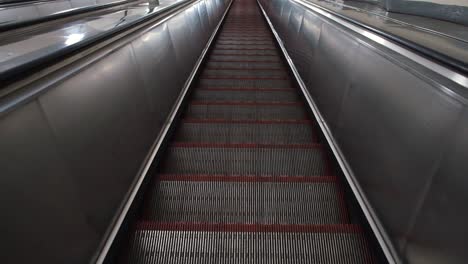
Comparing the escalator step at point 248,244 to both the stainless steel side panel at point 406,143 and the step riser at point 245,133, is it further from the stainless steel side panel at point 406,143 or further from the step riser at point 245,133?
the step riser at point 245,133

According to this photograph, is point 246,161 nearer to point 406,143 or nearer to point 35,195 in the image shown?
point 406,143

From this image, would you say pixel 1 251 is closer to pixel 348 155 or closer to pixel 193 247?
pixel 193 247

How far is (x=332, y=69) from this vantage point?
248cm

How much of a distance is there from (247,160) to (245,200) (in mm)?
512

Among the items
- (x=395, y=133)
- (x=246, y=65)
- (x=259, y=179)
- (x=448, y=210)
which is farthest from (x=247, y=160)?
(x=246, y=65)

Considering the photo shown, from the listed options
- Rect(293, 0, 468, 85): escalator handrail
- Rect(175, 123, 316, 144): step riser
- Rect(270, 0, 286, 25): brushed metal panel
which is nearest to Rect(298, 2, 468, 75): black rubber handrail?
Rect(293, 0, 468, 85): escalator handrail

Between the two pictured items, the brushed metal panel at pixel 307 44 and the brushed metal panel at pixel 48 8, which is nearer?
the brushed metal panel at pixel 48 8

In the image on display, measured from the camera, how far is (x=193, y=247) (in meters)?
1.65

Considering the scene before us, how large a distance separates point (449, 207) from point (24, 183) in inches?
57.9

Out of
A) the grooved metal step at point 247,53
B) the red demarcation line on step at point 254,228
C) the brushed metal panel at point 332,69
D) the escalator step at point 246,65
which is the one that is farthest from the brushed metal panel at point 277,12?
the red demarcation line on step at point 254,228

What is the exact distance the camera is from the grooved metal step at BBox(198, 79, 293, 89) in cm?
421

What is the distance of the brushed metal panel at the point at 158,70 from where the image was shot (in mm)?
2203

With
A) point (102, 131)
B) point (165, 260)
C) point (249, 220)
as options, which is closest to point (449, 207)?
point (249, 220)

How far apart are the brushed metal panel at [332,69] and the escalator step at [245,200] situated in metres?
0.65
